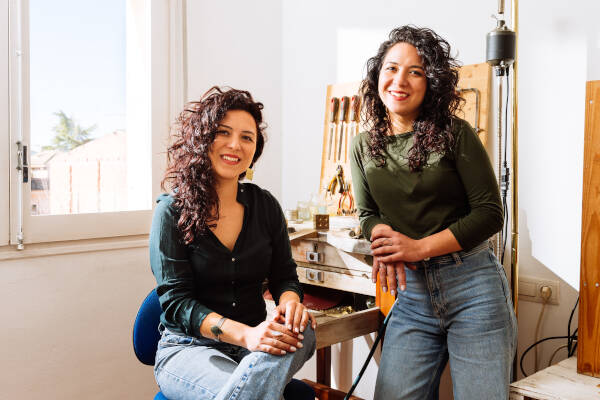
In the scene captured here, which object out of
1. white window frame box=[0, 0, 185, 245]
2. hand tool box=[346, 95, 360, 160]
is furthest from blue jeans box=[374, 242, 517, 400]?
white window frame box=[0, 0, 185, 245]

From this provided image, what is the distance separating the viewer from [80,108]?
7.54 feet

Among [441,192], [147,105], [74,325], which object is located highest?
[147,105]

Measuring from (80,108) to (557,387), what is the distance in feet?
6.89

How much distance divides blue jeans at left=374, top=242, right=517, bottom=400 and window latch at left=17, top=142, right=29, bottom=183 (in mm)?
1545

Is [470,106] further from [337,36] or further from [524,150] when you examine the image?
[337,36]

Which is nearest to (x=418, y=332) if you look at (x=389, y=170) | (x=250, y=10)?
(x=389, y=170)

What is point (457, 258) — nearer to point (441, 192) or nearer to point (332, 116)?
point (441, 192)

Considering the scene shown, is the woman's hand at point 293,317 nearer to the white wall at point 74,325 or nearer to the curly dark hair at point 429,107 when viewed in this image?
the curly dark hair at point 429,107

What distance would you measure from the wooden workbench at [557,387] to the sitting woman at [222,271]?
0.67 meters

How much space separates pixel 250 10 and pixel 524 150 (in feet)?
5.52

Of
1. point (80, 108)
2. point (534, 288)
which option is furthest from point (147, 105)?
point (534, 288)

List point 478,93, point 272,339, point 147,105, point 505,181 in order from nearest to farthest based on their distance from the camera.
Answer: point 272,339
point 505,181
point 478,93
point 147,105

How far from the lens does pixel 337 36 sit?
274 cm

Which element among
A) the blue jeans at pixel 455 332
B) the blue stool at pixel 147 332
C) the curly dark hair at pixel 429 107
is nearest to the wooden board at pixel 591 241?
the blue jeans at pixel 455 332
